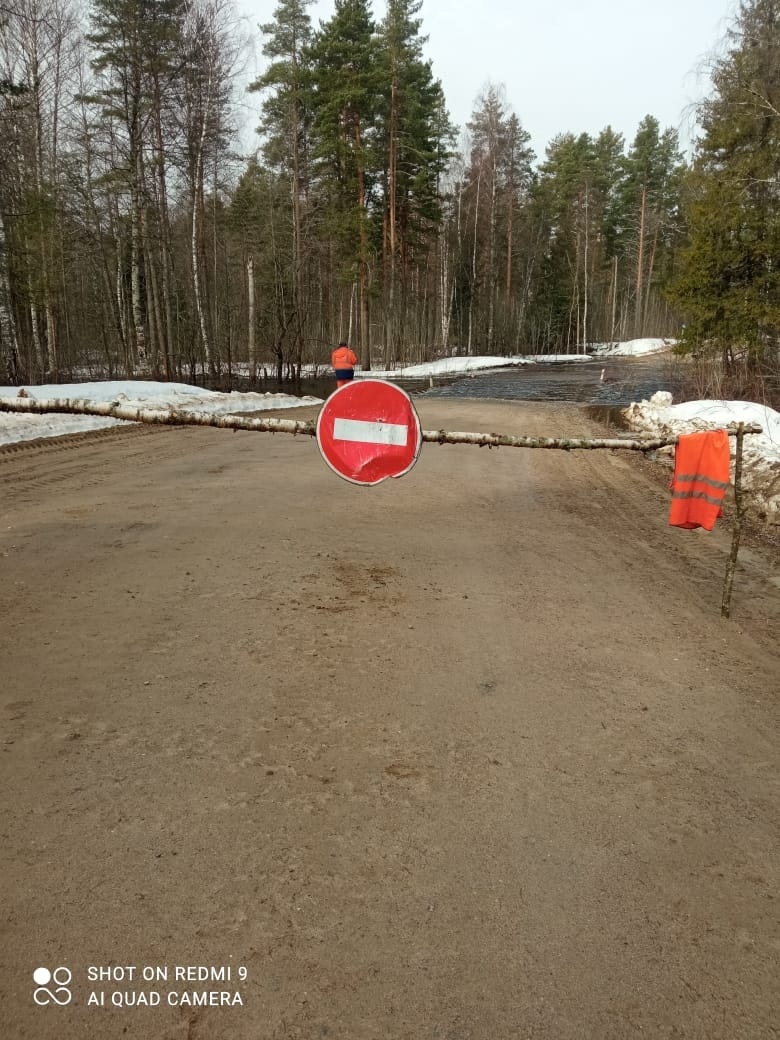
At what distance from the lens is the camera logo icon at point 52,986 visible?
1827 mm

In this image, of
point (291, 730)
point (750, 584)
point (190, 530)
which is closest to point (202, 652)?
point (291, 730)

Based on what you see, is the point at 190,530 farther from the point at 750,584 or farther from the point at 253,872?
the point at 750,584

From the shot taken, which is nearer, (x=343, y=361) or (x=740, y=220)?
(x=740, y=220)

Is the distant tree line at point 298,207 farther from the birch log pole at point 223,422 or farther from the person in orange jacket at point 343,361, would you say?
the birch log pole at point 223,422

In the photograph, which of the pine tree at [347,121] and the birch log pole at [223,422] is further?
the pine tree at [347,121]

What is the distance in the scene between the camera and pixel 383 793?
2734 millimetres

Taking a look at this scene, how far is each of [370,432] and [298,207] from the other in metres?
33.2

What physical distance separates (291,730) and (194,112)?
29.1m

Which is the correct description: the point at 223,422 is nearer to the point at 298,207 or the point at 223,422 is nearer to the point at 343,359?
the point at 343,359

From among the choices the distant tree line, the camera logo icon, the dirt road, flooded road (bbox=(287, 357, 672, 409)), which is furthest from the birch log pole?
flooded road (bbox=(287, 357, 672, 409))

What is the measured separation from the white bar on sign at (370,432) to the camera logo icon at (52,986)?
2.82 m

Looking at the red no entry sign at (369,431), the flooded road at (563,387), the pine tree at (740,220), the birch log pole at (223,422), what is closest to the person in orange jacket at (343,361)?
the flooded road at (563,387)

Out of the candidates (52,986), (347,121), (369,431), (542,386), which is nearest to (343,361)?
(542,386)

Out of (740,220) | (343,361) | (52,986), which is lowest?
(52,986)
